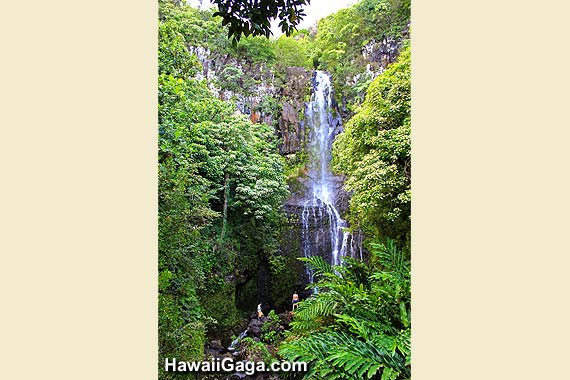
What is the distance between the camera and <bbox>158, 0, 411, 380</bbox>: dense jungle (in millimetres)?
4219

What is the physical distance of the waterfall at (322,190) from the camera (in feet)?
16.0

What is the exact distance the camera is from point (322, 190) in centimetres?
495

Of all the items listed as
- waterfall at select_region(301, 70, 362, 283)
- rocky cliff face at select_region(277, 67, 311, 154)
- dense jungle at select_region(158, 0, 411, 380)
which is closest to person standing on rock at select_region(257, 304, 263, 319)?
dense jungle at select_region(158, 0, 411, 380)

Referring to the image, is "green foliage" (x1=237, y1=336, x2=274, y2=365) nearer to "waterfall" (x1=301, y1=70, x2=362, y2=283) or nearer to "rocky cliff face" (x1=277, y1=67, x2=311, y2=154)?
"waterfall" (x1=301, y1=70, x2=362, y2=283)

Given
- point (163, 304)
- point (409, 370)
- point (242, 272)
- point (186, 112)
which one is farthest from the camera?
point (242, 272)

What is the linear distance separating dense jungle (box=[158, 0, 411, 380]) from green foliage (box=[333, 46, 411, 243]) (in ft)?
0.04

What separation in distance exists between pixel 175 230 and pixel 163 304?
0.69 metres

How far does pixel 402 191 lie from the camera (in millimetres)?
4289

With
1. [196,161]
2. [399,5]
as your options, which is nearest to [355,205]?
[196,161]

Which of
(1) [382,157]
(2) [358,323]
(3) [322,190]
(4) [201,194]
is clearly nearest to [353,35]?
(1) [382,157]

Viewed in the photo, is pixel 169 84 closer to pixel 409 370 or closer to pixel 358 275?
pixel 358 275

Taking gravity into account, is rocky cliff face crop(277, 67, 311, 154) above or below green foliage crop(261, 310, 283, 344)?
above

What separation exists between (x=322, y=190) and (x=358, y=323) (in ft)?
5.81

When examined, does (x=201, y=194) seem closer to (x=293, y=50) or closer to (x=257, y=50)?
(x=257, y=50)
